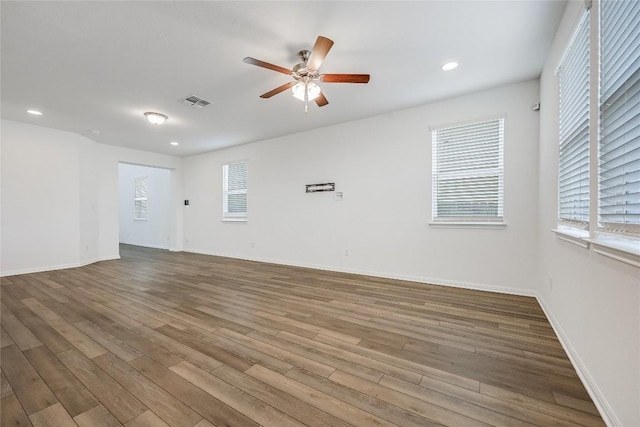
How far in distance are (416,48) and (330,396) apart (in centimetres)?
310

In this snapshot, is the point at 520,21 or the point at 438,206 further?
the point at 438,206

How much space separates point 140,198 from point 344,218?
300 inches

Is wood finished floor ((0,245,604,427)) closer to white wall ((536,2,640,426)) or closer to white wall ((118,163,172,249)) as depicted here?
white wall ((536,2,640,426))

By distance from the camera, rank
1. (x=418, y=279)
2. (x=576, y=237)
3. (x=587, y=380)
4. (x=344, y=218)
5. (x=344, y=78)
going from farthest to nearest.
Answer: (x=344, y=218)
(x=418, y=279)
(x=344, y=78)
(x=576, y=237)
(x=587, y=380)

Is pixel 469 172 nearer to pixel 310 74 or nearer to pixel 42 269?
pixel 310 74

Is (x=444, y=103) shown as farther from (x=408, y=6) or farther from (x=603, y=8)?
(x=603, y=8)

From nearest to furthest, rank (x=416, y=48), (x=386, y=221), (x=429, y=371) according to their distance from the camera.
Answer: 1. (x=429, y=371)
2. (x=416, y=48)
3. (x=386, y=221)

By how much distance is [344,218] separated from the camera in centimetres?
483

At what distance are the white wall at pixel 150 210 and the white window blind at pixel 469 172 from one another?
24.1 feet

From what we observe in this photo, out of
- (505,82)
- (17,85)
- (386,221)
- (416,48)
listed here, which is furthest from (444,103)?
(17,85)

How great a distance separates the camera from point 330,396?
158 centimetres

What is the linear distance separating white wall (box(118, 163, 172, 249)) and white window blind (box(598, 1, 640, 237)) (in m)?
8.72

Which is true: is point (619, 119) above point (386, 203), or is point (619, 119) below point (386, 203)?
above

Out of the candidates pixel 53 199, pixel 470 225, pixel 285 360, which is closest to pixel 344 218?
pixel 470 225
